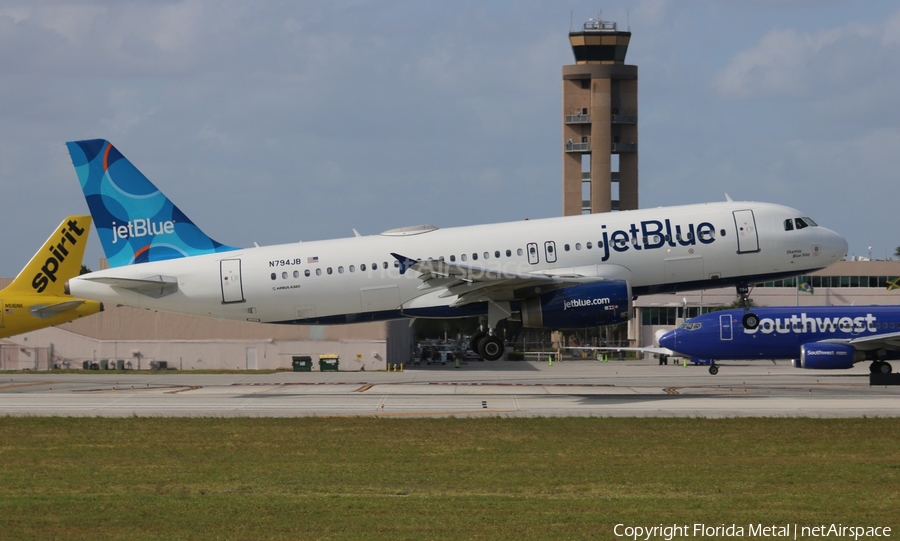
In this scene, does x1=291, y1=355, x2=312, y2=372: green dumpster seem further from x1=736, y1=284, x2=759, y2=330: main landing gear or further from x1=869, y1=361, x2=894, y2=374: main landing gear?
x1=736, y1=284, x2=759, y2=330: main landing gear

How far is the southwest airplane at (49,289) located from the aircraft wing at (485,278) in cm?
2742

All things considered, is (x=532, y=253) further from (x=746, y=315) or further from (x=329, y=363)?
(x=329, y=363)

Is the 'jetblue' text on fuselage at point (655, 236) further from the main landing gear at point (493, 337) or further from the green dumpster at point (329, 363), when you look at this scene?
the green dumpster at point (329, 363)

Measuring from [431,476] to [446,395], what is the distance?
21.3 m

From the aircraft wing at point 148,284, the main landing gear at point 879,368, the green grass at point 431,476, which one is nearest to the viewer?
the green grass at point 431,476

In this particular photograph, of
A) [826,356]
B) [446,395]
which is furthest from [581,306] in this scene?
[826,356]

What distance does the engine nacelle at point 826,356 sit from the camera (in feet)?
193

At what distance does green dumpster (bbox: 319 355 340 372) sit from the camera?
75.4 m

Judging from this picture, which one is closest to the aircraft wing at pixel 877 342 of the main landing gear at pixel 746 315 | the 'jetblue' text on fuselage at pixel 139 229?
the main landing gear at pixel 746 315

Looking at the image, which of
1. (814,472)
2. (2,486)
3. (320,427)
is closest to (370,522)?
→ (2,486)

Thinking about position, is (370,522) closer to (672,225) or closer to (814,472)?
(814,472)

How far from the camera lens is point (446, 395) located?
48.3 metres

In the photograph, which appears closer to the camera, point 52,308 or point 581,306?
point 581,306

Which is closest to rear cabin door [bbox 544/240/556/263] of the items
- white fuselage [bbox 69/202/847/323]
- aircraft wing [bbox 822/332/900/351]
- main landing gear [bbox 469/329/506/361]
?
white fuselage [bbox 69/202/847/323]
